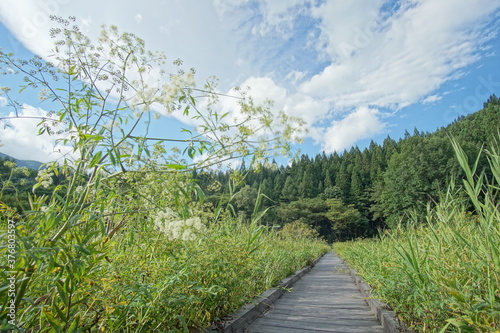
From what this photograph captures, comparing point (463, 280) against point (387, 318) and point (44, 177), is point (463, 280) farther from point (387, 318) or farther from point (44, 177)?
point (44, 177)

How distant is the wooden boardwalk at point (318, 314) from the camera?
252 cm

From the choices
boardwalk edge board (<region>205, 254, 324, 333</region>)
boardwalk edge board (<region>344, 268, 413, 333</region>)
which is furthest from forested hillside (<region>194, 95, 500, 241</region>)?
boardwalk edge board (<region>344, 268, 413, 333</region>)

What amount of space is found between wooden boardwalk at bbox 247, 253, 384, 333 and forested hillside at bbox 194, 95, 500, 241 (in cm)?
1047

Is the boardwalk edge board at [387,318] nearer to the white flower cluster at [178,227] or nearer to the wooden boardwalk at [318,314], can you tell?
the wooden boardwalk at [318,314]

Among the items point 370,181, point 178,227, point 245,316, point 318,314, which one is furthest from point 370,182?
point 178,227

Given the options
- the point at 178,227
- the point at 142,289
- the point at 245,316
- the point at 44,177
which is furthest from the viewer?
the point at 245,316

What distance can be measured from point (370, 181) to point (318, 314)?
191 ft

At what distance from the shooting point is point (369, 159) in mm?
61406

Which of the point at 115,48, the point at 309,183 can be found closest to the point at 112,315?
the point at 115,48

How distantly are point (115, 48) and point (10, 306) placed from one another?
155 cm

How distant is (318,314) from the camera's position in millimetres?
3002

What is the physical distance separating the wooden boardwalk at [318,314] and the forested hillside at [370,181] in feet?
34.3

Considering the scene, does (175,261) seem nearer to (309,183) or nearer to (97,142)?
(97,142)

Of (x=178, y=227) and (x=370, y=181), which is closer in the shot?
(x=178, y=227)
